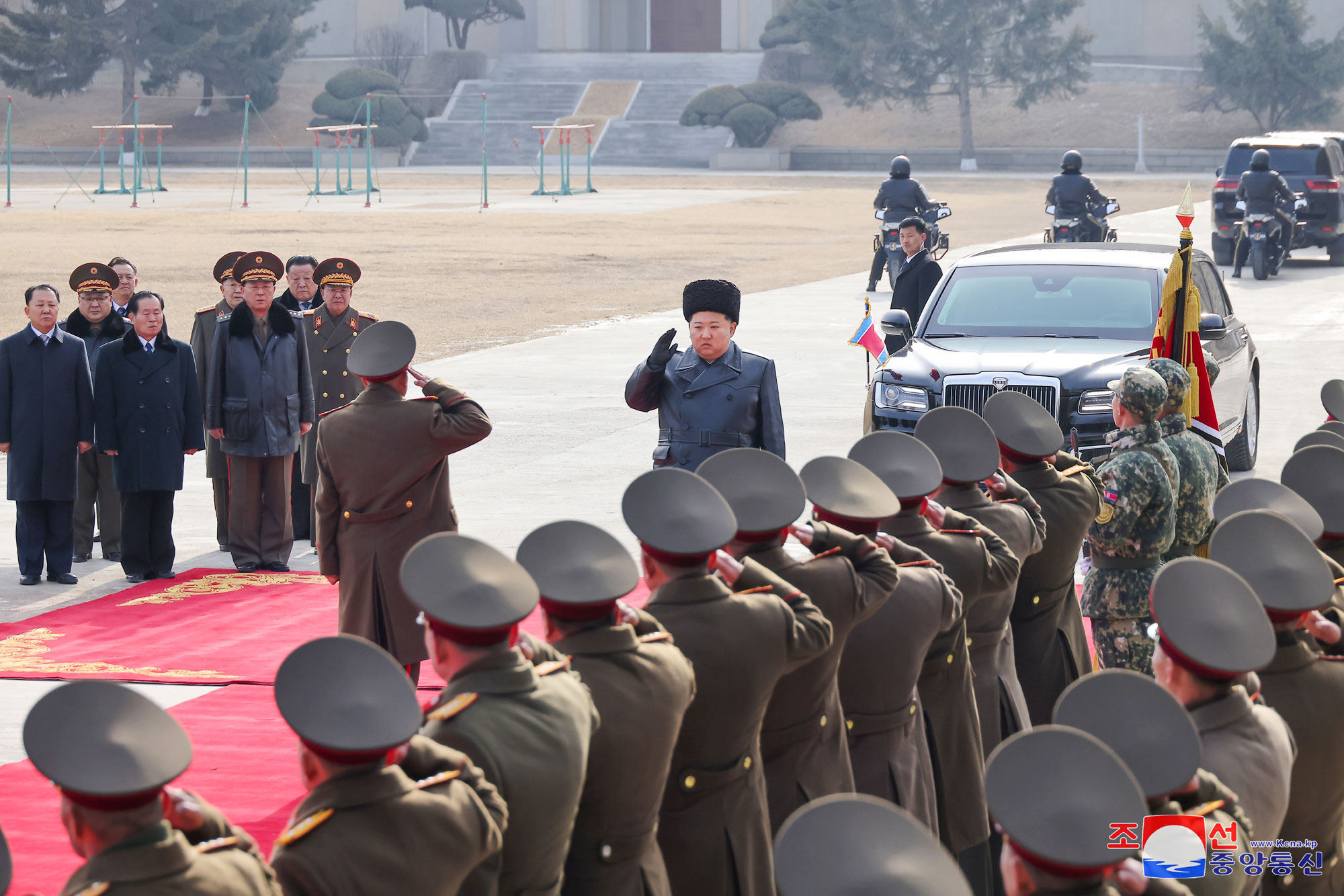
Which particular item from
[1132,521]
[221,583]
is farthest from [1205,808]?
[221,583]

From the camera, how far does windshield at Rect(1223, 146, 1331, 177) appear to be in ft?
90.8

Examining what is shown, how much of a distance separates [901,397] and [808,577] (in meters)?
6.44

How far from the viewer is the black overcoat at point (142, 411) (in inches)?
375

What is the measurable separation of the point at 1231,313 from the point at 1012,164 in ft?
167

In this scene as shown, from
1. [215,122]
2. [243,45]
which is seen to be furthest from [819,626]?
[215,122]

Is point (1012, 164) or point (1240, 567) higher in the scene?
point (1012, 164)

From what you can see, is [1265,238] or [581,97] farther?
[581,97]

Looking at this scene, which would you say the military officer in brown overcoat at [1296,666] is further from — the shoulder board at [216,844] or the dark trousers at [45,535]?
the dark trousers at [45,535]

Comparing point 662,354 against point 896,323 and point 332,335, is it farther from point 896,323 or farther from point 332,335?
point 896,323

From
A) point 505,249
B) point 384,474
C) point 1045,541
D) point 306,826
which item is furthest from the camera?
point 505,249

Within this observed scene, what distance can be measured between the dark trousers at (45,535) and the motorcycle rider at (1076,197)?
16.5m

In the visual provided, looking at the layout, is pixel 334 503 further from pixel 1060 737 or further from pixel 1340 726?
pixel 1060 737

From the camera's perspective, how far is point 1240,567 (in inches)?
162

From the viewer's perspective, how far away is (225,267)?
10.9 m
